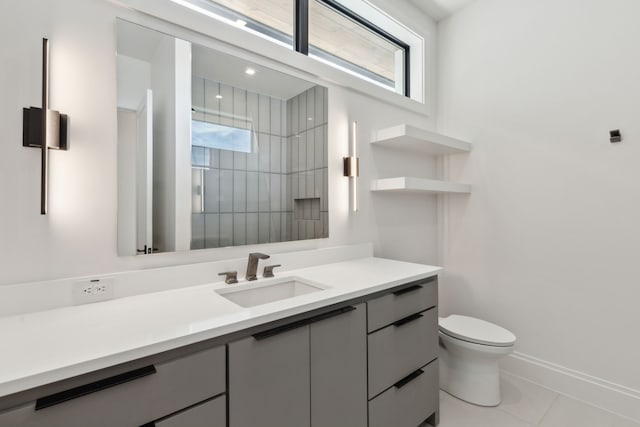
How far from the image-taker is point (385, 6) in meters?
2.35

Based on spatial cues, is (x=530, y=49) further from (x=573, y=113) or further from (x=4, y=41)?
(x=4, y=41)

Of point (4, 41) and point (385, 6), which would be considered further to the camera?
point (385, 6)

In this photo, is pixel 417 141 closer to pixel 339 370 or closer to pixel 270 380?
pixel 339 370

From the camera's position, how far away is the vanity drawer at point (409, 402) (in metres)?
1.44

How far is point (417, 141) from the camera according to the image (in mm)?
2252

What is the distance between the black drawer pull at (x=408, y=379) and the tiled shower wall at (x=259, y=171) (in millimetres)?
930

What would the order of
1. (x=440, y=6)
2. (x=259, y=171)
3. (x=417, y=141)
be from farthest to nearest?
(x=440, y=6) < (x=417, y=141) < (x=259, y=171)

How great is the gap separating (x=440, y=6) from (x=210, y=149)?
2.44m

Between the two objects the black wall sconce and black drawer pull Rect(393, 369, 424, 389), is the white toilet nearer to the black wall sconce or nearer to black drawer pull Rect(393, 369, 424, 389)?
black drawer pull Rect(393, 369, 424, 389)

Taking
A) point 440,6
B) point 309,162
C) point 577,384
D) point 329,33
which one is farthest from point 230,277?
point 440,6

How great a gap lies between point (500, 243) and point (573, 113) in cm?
104

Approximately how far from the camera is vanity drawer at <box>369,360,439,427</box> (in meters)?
1.44

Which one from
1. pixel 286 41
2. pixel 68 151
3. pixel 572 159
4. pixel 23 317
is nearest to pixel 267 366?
pixel 23 317

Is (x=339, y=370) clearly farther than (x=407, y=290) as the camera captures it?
No
